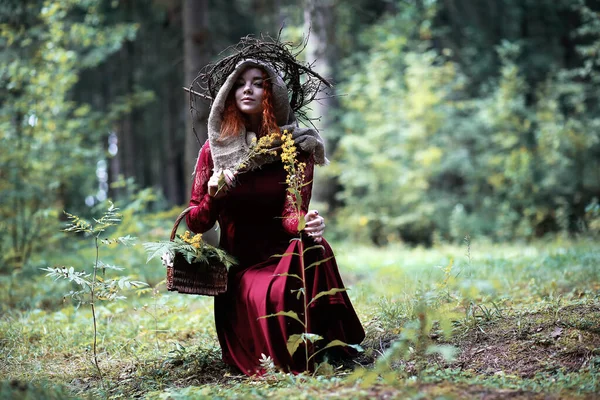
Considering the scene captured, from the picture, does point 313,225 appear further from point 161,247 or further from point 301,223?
point 161,247

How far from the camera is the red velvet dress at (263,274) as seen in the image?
3695 millimetres

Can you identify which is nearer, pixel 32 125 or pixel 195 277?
pixel 195 277

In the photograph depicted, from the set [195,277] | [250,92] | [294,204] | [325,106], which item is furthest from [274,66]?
[325,106]

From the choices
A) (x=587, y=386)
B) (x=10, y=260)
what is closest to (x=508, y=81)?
(x=10, y=260)

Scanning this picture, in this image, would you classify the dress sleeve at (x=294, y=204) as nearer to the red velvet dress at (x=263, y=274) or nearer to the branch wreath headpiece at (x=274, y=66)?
the red velvet dress at (x=263, y=274)

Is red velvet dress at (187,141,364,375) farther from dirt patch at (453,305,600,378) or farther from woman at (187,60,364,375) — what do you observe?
Answer: dirt patch at (453,305,600,378)

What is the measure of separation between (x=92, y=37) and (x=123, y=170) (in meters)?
6.24

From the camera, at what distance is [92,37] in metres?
11.8

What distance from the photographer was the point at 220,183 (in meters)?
3.86

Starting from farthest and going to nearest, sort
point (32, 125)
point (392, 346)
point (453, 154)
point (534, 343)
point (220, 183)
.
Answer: point (453, 154) → point (32, 125) → point (220, 183) → point (534, 343) → point (392, 346)

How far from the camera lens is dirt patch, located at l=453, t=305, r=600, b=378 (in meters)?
3.35

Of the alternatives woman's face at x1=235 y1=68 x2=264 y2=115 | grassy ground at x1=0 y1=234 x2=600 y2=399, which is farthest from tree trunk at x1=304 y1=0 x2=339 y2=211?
woman's face at x1=235 y1=68 x2=264 y2=115

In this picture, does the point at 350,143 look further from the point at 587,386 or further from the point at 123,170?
the point at 587,386

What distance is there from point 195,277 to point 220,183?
0.63 metres
